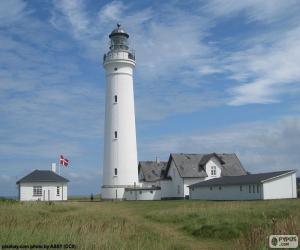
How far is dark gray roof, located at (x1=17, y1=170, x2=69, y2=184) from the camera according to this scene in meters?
47.9

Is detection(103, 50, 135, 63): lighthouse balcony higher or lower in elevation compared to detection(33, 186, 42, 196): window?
higher

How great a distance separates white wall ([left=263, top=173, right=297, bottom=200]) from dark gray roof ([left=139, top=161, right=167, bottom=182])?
59.4 feet

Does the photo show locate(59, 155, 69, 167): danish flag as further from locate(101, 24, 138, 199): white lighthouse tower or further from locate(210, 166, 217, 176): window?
locate(210, 166, 217, 176): window

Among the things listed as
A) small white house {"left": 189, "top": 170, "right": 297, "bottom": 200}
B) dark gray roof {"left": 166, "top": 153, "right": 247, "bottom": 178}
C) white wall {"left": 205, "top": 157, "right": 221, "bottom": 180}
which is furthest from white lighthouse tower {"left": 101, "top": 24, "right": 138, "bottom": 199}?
white wall {"left": 205, "top": 157, "right": 221, "bottom": 180}

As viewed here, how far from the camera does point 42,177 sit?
159ft

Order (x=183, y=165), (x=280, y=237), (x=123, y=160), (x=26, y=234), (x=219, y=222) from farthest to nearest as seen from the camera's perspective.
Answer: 1. (x=183, y=165)
2. (x=123, y=160)
3. (x=219, y=222)
4. (x=26, y=234)
5. (x=280, y=237)

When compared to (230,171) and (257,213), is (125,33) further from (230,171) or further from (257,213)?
(257,213)

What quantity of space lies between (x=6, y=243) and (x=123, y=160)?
113 feet

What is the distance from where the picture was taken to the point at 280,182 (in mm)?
40188

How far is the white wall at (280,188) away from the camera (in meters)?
39.3

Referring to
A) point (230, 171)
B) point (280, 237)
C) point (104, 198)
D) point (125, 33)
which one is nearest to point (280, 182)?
point (230, 171)

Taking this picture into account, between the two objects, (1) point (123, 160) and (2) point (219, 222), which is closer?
(2) point (219, 222)

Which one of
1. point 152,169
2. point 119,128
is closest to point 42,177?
point 119,128

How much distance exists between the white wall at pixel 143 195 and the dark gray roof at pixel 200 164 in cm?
350
